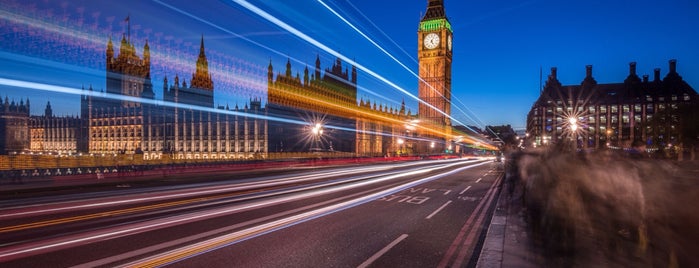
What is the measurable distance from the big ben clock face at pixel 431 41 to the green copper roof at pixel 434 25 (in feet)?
6.02

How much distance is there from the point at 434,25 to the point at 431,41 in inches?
192

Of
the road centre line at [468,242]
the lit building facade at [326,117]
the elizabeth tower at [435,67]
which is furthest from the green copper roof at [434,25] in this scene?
the road centre line at [468,242]

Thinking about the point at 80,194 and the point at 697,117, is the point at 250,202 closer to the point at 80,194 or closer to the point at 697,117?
the point at 80,194

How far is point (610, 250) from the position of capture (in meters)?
7.30

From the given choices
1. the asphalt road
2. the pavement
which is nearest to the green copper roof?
the asphalt road

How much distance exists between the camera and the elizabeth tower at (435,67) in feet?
397

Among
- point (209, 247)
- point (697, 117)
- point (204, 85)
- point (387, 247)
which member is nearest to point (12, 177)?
point (209, 247)

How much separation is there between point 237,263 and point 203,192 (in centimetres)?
1194

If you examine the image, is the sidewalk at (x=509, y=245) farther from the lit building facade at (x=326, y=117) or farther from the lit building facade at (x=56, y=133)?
the lit building facade at (x=56, y=133)

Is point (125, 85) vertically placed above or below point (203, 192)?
above

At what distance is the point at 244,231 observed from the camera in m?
9.77

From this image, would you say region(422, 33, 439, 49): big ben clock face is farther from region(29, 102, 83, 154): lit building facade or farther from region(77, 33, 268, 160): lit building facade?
region(29, 102, 83, 154): lit building facade

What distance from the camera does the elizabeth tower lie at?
121 metres

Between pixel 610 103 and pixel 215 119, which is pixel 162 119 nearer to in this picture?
pixel 215 119
